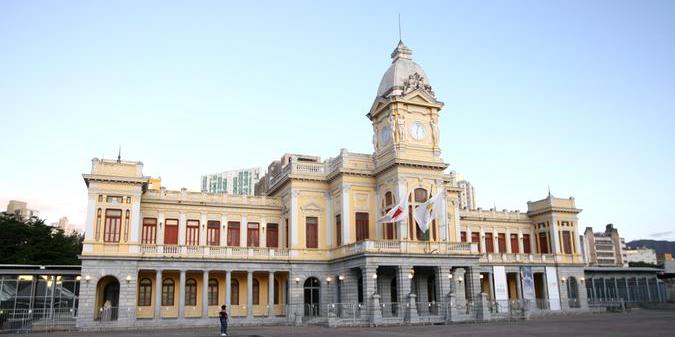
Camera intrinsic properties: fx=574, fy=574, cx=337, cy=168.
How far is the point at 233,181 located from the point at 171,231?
62.3 meters

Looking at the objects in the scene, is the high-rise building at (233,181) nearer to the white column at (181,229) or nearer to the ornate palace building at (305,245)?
the ornate palace building at (305,245)

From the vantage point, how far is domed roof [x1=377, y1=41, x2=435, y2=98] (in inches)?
1674

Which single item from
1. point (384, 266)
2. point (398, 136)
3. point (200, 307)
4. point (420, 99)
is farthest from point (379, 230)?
point (200, 307)

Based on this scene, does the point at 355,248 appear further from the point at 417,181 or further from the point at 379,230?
the point at 417,181

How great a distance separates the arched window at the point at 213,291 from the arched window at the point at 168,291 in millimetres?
2677

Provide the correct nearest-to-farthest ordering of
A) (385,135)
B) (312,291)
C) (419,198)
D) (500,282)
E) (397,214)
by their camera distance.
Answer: (397,214) → (419,198) → (312,291) → (385,135) → (500,282)

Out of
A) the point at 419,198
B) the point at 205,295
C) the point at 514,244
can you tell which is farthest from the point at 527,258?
the point at 205,295

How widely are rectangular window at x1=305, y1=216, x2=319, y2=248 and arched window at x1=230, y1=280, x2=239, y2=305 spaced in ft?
20.2

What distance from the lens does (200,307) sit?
4094cm

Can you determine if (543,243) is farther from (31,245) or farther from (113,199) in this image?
(31,245)

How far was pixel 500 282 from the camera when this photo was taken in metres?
48.9

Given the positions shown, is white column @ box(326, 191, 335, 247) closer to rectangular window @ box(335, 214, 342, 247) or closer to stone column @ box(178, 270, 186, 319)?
rectangular window @ box(335, 214, 342, 247)

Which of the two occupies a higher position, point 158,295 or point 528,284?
point 528,284

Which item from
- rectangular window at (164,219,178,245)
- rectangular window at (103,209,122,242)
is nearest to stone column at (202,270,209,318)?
rectangular window at (164,219,178,245)
